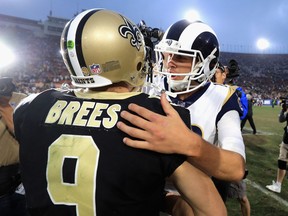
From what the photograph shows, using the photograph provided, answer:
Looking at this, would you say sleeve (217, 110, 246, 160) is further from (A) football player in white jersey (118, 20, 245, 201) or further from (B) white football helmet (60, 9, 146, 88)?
(B) white football helmet (60, 9, 146, 88)

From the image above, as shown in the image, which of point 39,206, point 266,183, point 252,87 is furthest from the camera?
point 252,87

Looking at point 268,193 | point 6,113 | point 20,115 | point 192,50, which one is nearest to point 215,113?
point 192,50

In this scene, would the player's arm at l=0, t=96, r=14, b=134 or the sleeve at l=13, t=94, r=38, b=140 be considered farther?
the player's arm at l=0, t=96, r=14, b=134

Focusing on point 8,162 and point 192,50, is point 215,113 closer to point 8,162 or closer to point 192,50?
point 192,50

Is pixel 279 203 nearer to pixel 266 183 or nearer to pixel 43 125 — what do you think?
pixel 266 183

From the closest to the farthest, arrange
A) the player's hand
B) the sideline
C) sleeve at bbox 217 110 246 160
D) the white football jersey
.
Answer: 1. the player's hand
2. sleeve at bbox 217 110 246 160
3. the white football jersey
4. the sideline

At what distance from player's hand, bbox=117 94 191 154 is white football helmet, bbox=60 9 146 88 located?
30 cm

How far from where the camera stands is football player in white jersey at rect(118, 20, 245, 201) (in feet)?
4.08

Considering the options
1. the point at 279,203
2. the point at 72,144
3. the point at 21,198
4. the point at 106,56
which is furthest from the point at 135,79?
the point at 279,203

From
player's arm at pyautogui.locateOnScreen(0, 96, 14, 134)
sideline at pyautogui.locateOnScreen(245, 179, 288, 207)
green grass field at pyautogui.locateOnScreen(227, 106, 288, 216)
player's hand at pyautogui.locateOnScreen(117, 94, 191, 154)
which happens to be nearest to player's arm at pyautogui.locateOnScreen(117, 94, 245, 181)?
player's hand at pyautogui.locateOnScreen(117, 94, 191, 154)

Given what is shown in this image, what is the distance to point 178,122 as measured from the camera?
1269mm

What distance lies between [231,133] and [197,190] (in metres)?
0.73

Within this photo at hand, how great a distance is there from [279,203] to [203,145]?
14.0ft

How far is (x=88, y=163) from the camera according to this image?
1.25 meters
